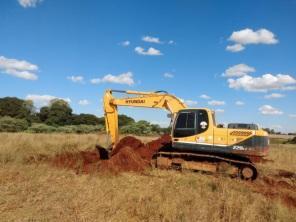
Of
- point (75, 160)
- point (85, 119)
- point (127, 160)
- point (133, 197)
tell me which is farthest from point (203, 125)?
point (85, 119)

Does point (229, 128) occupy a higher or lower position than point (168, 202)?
higher

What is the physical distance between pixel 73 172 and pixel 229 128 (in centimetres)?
588

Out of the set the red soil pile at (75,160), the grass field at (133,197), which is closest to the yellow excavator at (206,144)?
the grass field at (133,197)

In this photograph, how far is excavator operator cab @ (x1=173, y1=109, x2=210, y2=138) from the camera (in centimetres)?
1333

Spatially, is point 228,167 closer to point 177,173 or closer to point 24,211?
point 177,173

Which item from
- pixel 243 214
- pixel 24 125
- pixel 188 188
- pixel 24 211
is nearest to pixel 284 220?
pixel 243 214

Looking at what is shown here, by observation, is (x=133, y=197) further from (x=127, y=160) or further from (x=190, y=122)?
(x=190, y=122)

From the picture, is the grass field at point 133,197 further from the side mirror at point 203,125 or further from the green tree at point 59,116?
the green tree at point 59,116

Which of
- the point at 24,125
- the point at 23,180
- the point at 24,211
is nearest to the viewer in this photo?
the point at 24,211

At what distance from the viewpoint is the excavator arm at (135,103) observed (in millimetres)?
14836

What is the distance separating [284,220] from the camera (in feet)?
24.1

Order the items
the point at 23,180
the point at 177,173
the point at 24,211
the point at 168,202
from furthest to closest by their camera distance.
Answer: the point at 177,173, the point at 23,180, the point at 168,202, the point at 24,211

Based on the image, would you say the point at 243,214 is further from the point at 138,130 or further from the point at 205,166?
the point at 138,130

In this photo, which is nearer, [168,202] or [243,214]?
[243,214]
